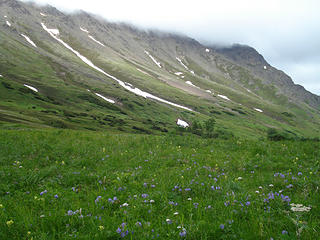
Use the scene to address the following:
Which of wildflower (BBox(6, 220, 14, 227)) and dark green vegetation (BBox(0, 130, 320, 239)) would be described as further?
wildflower (BBox(6, 220, 14, 227))

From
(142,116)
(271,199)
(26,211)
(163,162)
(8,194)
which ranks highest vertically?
(271,199)

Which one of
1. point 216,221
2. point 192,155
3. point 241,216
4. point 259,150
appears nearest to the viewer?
point 216,221

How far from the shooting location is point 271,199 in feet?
20.1

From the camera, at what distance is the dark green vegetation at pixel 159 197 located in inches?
189

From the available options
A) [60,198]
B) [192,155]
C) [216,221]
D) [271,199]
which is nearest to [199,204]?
[216,221]

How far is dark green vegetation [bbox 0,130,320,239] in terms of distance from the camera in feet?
15.8

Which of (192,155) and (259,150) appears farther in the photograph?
(259,150)

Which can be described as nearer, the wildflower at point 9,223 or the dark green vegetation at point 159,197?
the dark green vegetation at point 159,197

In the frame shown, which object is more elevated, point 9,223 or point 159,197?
point 159,197

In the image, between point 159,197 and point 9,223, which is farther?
point 159,197

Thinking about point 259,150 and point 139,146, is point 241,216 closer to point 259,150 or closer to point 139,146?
point 259,150

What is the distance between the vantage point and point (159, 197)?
6742 mm

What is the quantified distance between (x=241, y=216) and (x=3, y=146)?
14.6 metres

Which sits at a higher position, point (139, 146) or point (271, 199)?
point (271, 199)
